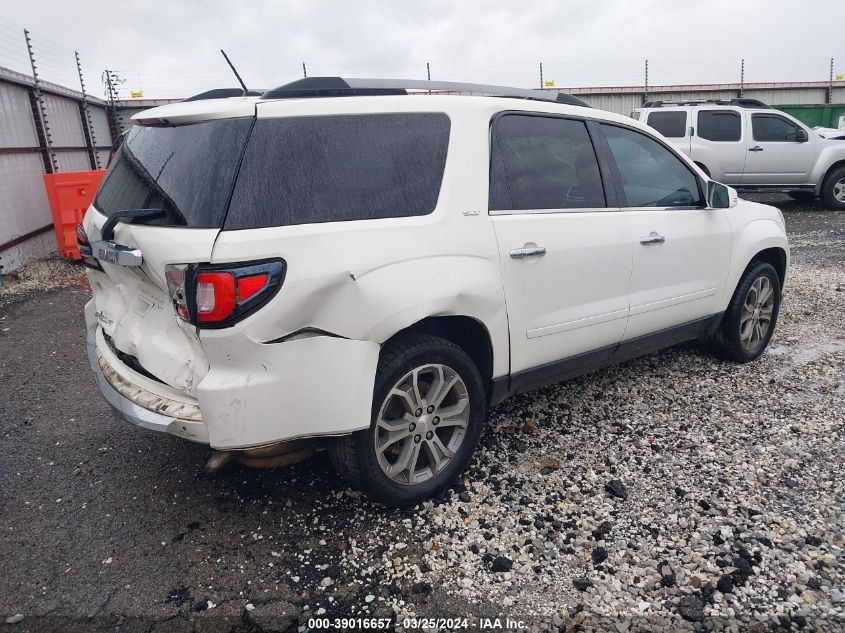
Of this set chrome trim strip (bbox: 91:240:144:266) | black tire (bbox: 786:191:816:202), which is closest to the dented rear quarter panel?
chrome trim strip (bbox: 91:240:144:266)

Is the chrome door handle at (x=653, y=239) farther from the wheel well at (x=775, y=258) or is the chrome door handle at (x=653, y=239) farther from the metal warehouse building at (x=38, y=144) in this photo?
the metal warehouse building at (x=38, y=144)

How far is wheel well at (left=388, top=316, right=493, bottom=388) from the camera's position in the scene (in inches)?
117

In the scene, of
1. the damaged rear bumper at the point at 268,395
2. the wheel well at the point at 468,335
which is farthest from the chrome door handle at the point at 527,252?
the damaged rear bumper at the point at 268,395

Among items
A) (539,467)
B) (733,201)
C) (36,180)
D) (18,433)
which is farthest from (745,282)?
(36,180)

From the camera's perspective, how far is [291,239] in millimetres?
2445

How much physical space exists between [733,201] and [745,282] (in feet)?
1.98

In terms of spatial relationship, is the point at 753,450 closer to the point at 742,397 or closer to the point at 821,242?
the point at 742,397

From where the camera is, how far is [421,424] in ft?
9.64

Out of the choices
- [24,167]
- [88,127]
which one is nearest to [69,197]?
[24,167]

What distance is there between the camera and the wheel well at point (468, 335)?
117 inches

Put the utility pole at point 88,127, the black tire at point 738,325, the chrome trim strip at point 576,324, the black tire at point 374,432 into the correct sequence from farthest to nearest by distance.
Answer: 1. the utility pole at point 88,127
2. the black tire at point 738,325
3. the chrome trim strip at point 576,324
4. the black tire at point 374,432

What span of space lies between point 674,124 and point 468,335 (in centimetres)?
1142

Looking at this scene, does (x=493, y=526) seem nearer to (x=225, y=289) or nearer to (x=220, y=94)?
(x=225, y=289)

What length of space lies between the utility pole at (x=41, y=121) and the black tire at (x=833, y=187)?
14085mm
